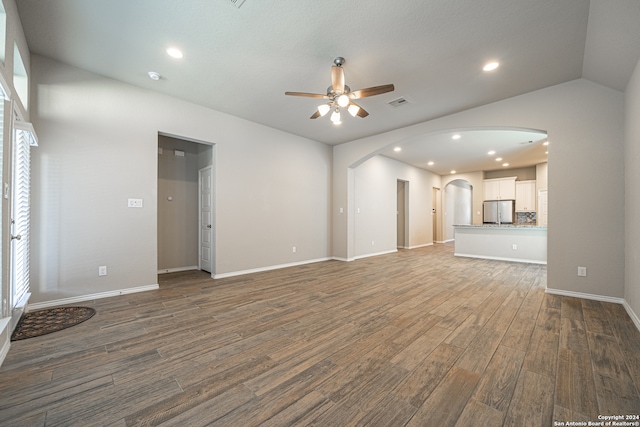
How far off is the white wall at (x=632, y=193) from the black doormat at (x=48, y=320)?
581cm

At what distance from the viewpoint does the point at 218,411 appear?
4.66 ft

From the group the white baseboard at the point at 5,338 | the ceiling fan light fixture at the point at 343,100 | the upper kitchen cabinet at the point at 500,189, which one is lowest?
the white baseboard at the point at 5,338

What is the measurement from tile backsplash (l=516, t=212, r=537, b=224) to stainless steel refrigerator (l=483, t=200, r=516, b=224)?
1.21ft

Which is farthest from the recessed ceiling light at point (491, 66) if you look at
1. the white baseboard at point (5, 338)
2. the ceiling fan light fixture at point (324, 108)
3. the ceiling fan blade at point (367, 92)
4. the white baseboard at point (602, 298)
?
the white baseboard at point (5, 338)

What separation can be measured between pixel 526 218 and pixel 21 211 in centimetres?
1263

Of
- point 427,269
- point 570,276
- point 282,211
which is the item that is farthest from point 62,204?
point 570,276

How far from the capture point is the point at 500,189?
9.30 metres

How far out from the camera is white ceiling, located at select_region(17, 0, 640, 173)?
90.6 inches

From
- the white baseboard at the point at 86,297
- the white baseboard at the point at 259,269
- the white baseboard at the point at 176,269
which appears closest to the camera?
the white baseboard at the point at 86,297

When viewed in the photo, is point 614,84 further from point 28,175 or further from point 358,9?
point 28,175

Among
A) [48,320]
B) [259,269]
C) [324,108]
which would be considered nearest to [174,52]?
[324,108]

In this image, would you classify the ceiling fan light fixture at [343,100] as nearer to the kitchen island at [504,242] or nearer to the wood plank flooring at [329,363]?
the wood plank flooring at [329,363]

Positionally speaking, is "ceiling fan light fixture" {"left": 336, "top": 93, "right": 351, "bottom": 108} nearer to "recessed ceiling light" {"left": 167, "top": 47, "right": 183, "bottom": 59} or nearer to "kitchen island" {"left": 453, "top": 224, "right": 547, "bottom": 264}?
"recessed ceiling light" {"left": 167, "top": 47, "right": 183, "bottom": 59}

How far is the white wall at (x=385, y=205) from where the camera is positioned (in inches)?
279
